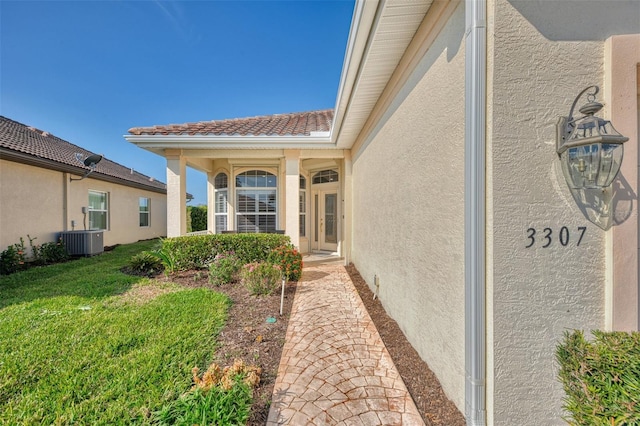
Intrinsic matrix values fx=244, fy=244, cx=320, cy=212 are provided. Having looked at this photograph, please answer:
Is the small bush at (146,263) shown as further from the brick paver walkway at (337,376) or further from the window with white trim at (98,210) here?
the window with white trim at (98,210)

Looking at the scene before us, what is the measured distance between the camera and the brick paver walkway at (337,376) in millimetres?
2340

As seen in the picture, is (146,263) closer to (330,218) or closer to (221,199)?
(221,199)

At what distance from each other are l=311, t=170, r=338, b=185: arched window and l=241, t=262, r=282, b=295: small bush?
18.1 ft

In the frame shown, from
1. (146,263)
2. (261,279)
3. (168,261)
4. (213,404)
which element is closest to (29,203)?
(146,263)

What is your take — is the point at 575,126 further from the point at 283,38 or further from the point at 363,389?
the point at 283,38

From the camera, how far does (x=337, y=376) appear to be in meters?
2.88

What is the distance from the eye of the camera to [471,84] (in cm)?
202

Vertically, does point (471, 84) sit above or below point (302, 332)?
above

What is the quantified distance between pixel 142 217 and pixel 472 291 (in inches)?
706

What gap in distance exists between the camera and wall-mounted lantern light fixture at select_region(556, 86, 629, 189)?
177 cm

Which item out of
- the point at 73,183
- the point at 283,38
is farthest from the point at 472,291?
the point at 73,183

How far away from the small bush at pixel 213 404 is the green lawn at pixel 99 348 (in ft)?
0.98

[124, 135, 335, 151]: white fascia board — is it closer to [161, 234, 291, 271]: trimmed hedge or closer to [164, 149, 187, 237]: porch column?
[164, 149, 187, 237]: porch column

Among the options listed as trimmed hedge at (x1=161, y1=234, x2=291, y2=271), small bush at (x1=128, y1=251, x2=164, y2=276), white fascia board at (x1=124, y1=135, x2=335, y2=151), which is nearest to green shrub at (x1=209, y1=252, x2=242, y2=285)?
trimmed hedge at (x1=161, y1=234, x2=291, y2=271)
